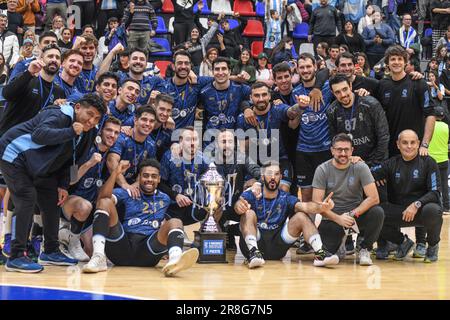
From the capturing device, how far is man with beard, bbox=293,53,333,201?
917 centimetres

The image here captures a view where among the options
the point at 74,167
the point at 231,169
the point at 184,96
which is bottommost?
the point at 231,169

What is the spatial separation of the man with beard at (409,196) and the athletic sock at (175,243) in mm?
2545

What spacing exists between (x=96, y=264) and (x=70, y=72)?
6.99ft

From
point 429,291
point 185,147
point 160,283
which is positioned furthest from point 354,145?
point 160,283

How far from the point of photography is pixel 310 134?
362 inches

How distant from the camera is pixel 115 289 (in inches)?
254

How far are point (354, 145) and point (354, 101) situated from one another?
1.64 ft

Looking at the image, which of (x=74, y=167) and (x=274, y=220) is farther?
(x=274, y=220)

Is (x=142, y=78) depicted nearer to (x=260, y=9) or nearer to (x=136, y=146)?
(x=136, y=146)

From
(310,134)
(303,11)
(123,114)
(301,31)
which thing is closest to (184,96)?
(123,114)

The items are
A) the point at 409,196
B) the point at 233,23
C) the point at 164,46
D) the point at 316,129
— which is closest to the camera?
the point at 409,196

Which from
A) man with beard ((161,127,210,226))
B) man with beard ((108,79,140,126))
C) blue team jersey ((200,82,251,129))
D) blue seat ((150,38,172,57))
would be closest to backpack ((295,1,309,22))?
blue seat ((150,38,172,57))

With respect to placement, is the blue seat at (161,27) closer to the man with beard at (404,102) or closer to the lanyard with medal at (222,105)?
the lanyard with medal at (222,105)

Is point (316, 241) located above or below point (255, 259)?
above
